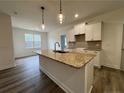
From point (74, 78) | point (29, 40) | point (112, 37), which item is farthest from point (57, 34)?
point (74, 78)

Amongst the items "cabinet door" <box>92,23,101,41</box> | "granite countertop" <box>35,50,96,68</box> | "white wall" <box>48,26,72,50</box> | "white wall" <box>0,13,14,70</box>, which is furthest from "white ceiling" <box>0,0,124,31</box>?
"white wall" <box>48,26,72,50</box>

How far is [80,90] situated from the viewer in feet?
5.04

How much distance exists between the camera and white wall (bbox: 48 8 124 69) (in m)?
3.22

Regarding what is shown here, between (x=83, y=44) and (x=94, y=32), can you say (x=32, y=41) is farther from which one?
(x=94, y=32)

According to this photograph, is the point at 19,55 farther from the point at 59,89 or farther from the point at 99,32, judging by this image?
the point at 99,32

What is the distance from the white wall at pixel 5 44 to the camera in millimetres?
3496

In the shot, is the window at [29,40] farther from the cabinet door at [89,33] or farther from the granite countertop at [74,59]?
the granite countertop at [74,59]

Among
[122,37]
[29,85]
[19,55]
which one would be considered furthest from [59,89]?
[19,55]

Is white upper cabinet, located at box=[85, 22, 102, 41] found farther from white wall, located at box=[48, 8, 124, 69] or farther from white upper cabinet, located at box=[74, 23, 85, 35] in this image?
white wall, located at box=[48, 8, 124, 69]

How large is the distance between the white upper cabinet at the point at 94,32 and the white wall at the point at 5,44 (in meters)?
4.21

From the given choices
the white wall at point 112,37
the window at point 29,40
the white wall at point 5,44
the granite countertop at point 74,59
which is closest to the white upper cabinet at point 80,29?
the white wall at point 112,37

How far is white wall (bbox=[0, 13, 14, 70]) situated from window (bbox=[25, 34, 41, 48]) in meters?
3.29

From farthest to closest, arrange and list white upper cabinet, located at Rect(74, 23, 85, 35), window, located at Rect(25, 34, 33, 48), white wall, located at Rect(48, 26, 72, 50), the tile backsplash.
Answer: window, located at Rect(25, 34, 33, 48), white wall, located at Rect(48, 26, 72, 50), white upper cabinet, located at Rect(74, 23, 85, 35), the tile backsplash

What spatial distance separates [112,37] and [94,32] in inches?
33.5
